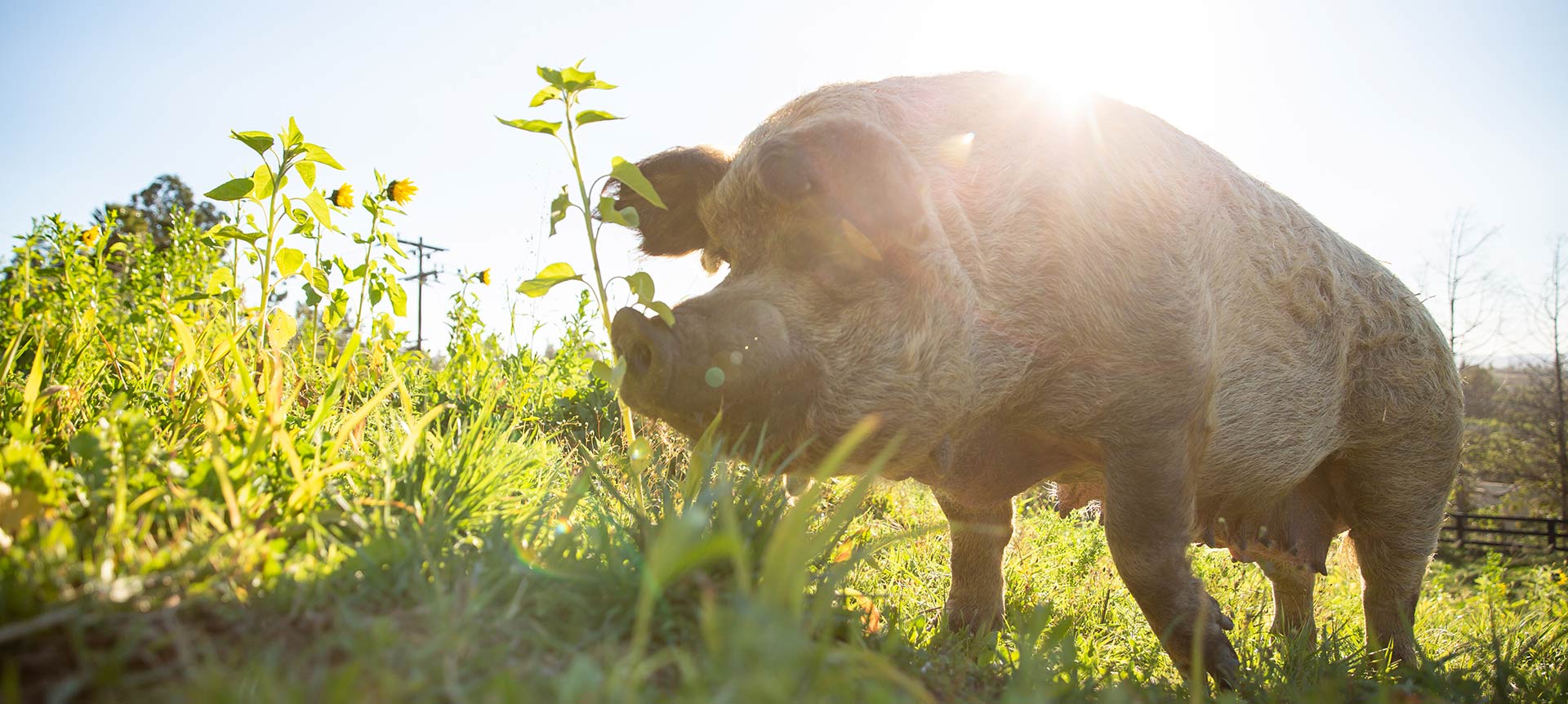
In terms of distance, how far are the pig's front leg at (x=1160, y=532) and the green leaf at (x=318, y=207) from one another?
2551 mm

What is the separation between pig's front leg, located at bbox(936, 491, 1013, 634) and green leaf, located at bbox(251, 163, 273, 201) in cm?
252

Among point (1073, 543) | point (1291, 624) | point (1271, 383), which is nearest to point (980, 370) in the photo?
point (1271, 383)

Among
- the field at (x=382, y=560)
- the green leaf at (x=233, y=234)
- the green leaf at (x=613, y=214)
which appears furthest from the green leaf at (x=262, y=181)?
the green leaf at (x=613, y=214)

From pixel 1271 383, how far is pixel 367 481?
3.05 meters

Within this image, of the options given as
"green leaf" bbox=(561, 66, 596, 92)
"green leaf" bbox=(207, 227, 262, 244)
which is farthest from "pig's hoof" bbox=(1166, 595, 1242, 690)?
"green leaf" bbox=(207, 227, 262, 244)

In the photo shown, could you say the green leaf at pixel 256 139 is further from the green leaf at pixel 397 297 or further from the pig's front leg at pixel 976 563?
the pig's front leg at pixel 976 563

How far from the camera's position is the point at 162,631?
99 cm

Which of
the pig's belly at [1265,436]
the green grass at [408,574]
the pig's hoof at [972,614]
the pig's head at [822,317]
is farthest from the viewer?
the pig's hoof at [972,614]

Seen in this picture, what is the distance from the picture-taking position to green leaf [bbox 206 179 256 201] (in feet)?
7.59

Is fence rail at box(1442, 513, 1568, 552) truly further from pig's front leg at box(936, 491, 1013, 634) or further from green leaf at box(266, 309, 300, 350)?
green leaf at box(266, 309, 300, 350)

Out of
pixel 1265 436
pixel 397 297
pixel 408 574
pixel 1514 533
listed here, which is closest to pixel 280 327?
pixel 397 297

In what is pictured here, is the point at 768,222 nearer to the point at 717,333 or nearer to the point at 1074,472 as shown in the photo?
the point at 717,333

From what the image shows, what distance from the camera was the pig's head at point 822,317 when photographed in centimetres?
200

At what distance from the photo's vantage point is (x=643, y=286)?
190cm
